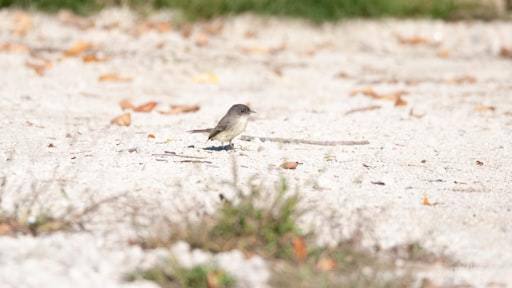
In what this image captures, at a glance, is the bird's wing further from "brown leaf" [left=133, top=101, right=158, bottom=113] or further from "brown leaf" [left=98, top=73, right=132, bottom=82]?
"brown leaf" [left=98, top=73, right=132, bottom=82]

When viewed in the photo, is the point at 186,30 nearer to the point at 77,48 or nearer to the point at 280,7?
the point at 280,7

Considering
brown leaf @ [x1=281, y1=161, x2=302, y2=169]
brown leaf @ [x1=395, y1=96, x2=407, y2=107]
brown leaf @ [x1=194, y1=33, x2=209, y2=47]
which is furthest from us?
brown leaf @ [x1=194, y1=33, x2=209, y2=47]

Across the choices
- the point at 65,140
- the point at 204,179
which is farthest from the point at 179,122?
the point at 204,179

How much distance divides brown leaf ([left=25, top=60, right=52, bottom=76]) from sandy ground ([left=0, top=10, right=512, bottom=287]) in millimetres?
66

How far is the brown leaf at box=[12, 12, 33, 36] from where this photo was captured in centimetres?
1027

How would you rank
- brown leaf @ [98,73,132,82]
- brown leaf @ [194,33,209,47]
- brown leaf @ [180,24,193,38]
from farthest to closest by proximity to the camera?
brown leaf @ [180,24,193,38] → brown leaf @ [194,33,209,47] → brown leaf @ [98,73,132,82]

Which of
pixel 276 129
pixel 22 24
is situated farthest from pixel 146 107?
pixel 22 24

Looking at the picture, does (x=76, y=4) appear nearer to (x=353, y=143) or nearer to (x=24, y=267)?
(x=353, y=143)

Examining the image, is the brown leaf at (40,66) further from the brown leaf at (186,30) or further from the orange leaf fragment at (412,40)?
the orange leaf fragment at (412,40)

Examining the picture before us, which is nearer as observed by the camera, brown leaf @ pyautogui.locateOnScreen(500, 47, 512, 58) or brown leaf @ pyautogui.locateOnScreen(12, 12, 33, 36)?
brown leaf @ pyautogui.locateOnScreen(12, 12, 33, 36)

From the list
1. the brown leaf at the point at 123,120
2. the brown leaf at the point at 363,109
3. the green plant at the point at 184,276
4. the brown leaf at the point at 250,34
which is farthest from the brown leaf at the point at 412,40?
the green plant at the point at 184,276

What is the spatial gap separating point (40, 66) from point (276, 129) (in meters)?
2.81

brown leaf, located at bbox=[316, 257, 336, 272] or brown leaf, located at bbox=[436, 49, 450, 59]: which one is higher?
brown leaf, located at bbox=[436, 49, 450, 59]

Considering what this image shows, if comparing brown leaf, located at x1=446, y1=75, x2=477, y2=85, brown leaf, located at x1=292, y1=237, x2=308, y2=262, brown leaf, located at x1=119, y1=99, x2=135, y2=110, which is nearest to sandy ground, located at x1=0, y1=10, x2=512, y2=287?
brown leaf, located at x1=446, y1=75, x2=477, y2=85
